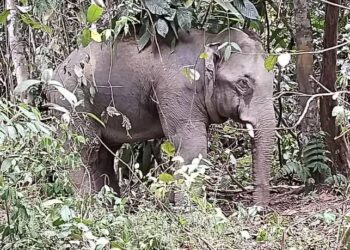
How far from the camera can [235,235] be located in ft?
12.3

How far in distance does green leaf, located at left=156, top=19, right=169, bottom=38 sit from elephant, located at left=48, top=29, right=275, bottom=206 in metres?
0.12

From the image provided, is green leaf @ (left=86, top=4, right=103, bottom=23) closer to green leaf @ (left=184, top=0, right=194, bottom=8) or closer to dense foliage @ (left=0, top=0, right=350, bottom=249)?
dense foliage @ (left=0, top=0, right=350, bottom=249)

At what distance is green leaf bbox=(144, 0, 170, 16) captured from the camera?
4.83 meters

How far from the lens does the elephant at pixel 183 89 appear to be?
5.09 m

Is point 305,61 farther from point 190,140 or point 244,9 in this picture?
point 190,140

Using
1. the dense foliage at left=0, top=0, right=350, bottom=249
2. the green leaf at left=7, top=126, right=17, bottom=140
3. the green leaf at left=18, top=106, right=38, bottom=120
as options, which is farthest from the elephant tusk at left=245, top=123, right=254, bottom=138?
the green leaf at left=7, top=126, right=17, bottom=140

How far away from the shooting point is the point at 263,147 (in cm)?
510

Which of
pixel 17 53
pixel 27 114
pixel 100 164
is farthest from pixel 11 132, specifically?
pixel 100 164

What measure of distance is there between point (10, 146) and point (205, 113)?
6.48 ft

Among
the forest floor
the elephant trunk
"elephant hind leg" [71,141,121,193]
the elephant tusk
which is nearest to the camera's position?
the forest floor

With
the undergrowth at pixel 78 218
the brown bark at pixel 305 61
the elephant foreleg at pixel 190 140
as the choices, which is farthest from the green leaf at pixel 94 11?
the brown bark at pixel 305 61

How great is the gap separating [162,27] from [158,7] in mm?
129

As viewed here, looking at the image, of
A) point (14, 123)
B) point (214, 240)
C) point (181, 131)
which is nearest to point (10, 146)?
point (14, 123)

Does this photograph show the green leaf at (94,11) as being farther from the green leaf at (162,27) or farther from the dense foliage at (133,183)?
the green leaf at (162,27)
